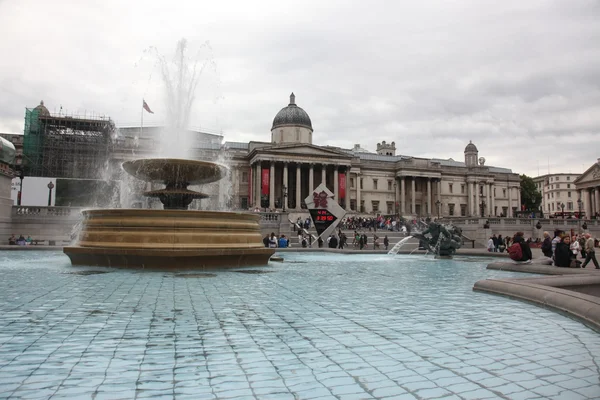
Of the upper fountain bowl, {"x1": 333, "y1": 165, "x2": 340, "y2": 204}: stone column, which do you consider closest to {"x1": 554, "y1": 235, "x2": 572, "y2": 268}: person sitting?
the upper fountain bowl

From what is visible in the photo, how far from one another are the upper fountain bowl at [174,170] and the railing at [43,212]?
1472 cm

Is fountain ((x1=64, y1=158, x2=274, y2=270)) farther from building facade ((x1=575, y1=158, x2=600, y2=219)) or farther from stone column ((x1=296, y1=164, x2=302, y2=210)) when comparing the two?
building facade ((x1=575, y1=158, x2=600, y2=219))

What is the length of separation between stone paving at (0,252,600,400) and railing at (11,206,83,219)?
22.1 meters

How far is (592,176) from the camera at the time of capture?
64.8 meters

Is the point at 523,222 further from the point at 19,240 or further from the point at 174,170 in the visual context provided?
the point at 19,240

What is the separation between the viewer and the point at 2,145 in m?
21.2

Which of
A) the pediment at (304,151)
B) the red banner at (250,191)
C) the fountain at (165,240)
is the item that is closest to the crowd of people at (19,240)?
the fountain at (165,240)

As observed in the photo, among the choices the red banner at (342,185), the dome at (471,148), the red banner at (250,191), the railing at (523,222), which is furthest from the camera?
the dome at (471,148)

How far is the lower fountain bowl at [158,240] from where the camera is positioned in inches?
386

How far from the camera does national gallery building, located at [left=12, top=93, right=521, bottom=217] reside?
4391 cm

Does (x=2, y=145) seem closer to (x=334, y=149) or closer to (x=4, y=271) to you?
(x=4, y=271)

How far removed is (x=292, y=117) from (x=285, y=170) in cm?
876

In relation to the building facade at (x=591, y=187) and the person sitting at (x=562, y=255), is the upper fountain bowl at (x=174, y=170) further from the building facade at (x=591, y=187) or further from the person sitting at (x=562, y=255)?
the building facade at (x=591, y=187)

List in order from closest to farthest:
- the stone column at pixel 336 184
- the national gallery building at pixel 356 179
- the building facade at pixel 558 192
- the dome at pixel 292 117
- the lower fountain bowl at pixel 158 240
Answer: the lower fountain bowl at pixel 158 240 < the national gallery building at pixel 356 179 < the stone column at pixel 336 184 < the dome at pixel 292 117 < the building facade at pixel 558 192
